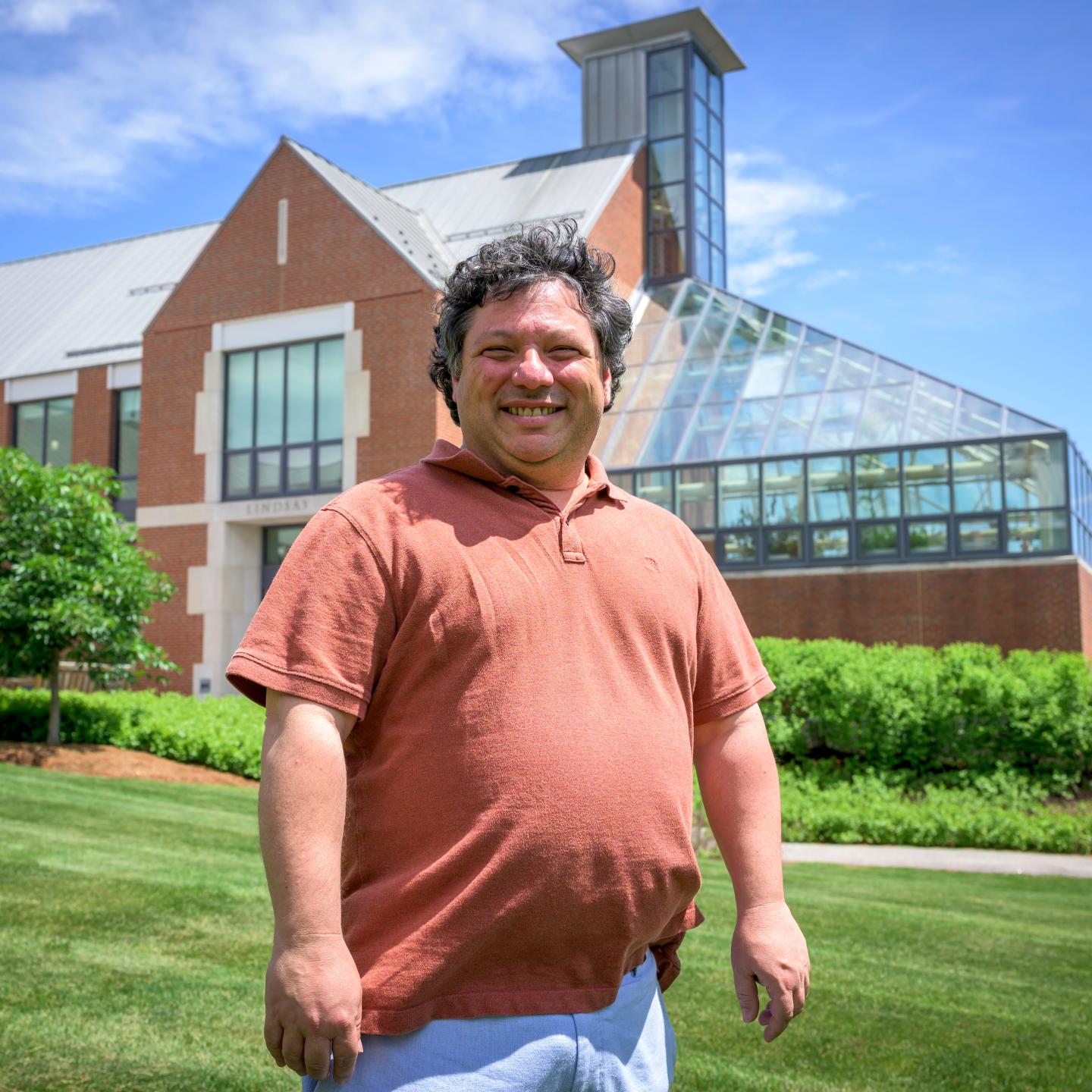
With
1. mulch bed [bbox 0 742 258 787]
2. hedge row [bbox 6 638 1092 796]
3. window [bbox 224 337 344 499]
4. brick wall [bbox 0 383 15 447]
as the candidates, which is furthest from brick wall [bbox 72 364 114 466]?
mulch bed [bbox 0 742 258 787]

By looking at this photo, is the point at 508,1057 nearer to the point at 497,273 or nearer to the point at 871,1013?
the point at 497,273

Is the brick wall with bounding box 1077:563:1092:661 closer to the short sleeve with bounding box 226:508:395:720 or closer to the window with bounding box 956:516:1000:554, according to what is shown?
the window with bounding box 956:516:1000:554

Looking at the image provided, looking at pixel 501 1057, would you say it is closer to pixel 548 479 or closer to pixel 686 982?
pixel 548 479

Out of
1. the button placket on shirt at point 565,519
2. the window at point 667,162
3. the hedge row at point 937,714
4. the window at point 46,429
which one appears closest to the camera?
the button placket on shirt at point 565,519

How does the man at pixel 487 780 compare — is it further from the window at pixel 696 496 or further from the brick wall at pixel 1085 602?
the window at pixel 696 496

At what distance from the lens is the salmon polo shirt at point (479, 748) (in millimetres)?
2027

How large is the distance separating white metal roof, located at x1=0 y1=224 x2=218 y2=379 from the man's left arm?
90.9ft

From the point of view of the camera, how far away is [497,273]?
7.87 ft

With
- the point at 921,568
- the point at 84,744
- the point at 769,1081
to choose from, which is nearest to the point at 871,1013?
the point at 769,1081

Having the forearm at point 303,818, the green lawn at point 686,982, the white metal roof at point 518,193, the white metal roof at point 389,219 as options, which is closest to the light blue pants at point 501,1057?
the forearm at point 303,818

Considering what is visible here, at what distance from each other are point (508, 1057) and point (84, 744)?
16260mm

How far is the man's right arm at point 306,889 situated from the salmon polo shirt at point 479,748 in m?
0.06

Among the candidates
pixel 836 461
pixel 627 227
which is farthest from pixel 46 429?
pixel 836 461

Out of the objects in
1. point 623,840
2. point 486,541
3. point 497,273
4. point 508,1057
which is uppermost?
point 497,273
